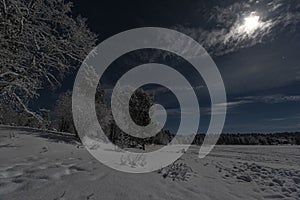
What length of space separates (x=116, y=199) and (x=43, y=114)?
15.2ft

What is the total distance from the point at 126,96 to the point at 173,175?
25.0 meters

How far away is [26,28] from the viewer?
6270 millimetres

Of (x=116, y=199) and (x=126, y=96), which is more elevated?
(x=126, y=96)

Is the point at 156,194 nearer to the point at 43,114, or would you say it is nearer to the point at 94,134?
the point at 43,114

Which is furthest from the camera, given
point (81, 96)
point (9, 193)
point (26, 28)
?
point (81, 96)

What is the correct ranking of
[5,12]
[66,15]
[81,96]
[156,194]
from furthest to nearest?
[81,96] < [66,15] < [5,12] < [156,194]

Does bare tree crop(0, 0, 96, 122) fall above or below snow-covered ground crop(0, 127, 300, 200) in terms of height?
above

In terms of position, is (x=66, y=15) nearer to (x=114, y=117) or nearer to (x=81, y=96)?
(x=81, y=96)

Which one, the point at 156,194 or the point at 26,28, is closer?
the point at 156,194

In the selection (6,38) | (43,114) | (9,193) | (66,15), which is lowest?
(9,193)

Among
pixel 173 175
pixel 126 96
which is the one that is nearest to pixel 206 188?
pixel 173 175

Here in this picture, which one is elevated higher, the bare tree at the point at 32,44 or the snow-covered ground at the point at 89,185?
the bare tree at the point at 32,44

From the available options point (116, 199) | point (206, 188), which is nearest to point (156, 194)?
point (116, 199)

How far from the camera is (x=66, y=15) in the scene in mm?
6832
